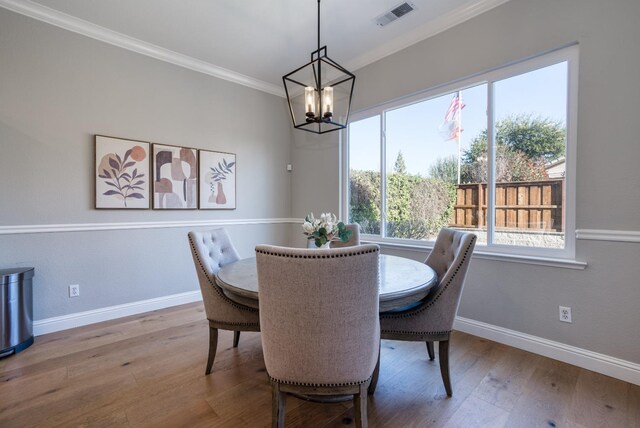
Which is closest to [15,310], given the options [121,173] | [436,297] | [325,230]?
[121,173]

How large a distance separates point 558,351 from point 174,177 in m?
3.97

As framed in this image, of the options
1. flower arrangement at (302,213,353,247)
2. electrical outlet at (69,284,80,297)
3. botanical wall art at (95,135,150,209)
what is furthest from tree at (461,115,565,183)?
electrical outlet at (69,284,80,297)

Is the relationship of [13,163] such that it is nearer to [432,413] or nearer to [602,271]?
[432,413]

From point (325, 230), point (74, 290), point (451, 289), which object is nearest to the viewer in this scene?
point (451, 289)

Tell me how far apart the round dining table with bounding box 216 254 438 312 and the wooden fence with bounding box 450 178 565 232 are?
42.8 inches

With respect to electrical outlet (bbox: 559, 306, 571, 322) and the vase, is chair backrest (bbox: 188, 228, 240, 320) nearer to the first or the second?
the vase

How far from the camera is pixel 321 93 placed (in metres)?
2.07

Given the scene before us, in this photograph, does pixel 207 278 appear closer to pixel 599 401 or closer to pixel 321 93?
pixel 321 93

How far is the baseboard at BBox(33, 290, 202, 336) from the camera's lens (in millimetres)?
2696

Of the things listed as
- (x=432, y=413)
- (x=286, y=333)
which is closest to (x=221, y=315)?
(x=286, y=333)

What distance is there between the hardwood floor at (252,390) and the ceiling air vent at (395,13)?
116 inches

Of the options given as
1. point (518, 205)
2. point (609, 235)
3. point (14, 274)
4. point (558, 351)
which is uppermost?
point (518, 205)

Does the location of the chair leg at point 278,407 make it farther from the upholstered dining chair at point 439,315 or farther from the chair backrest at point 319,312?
the upholstered dining chair at point 439,315

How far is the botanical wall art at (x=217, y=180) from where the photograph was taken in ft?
12.0
